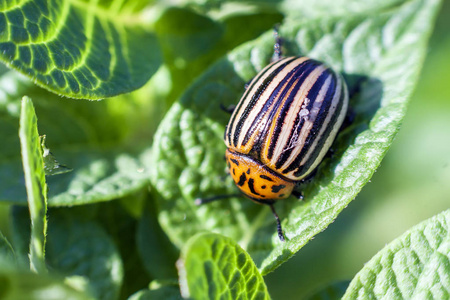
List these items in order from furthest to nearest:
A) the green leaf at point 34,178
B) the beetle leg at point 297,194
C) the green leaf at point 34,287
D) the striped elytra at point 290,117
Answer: the beetle leg at point 297,194
the striped elytra at point 290,117
the green leaf at point 34,178
the green leaf at point 34,287

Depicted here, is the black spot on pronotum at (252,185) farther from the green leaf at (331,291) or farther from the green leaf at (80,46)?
the green leaf at (80,46)

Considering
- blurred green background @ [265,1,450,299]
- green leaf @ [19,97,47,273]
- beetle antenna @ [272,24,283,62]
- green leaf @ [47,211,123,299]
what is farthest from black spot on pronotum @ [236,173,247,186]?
green leaf @ [19,97,47,273]

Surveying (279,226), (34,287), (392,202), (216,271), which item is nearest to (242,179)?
(279,226)

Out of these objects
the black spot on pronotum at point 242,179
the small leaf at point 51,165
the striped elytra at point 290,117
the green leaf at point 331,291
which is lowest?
the green leaf at point 331,291

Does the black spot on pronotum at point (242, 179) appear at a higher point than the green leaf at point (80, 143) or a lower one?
lower

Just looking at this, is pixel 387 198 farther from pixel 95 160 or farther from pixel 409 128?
pixel 95 160

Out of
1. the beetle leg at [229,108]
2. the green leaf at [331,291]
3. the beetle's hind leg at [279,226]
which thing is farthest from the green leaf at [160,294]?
the beetle leg at [229,108]
